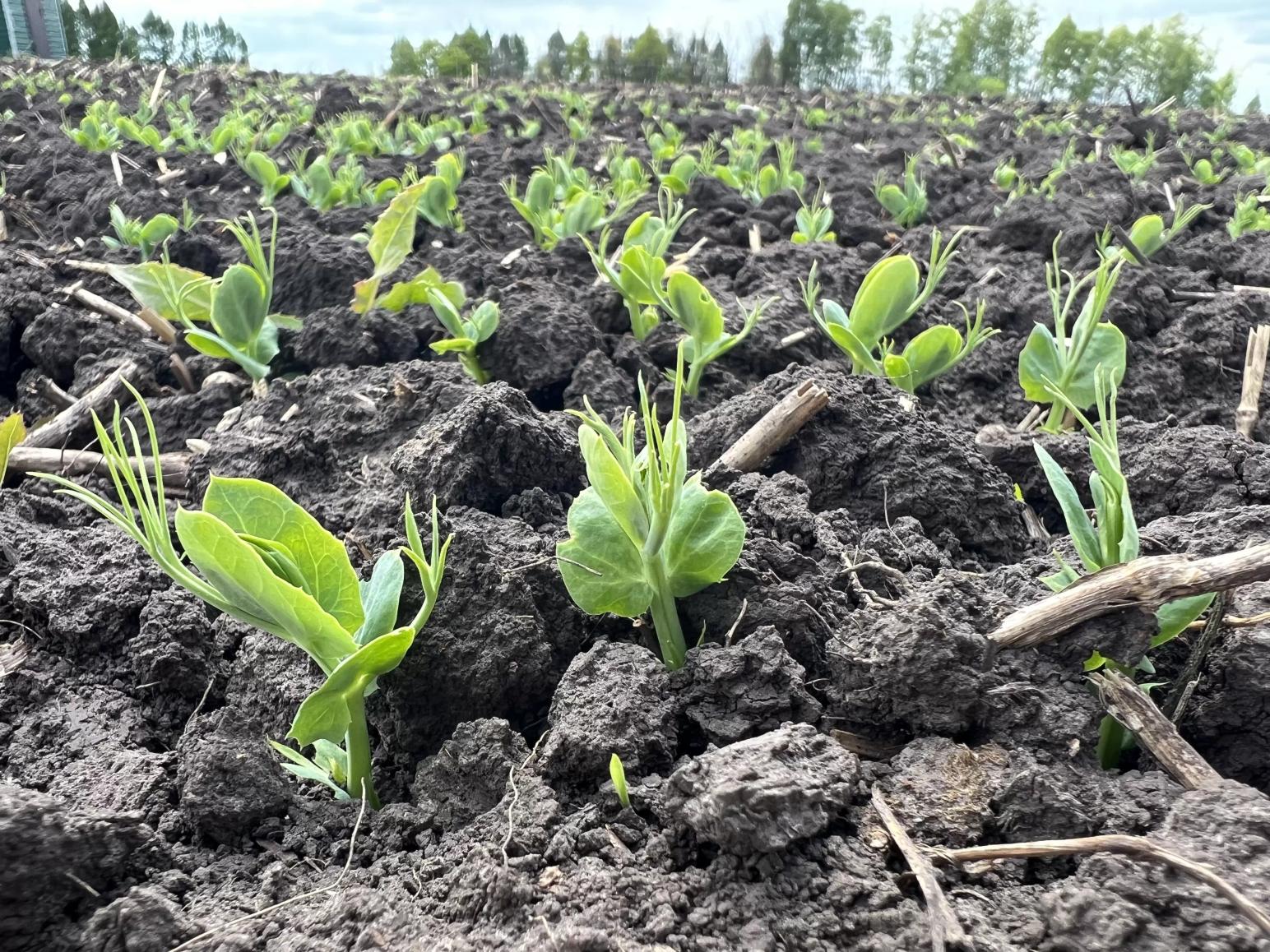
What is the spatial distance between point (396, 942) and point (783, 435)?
39.9 inches

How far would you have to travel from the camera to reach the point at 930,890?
0.81 m

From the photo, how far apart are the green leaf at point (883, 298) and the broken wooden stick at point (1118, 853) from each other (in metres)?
1.32

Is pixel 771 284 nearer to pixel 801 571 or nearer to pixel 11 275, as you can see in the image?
pixel 801 571

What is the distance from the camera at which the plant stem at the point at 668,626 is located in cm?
112

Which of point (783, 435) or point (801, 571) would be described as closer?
point (801, 571)

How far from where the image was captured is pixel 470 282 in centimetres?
281

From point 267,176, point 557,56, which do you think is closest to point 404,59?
point 557,56

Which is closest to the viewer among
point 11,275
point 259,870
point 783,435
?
point 259,870

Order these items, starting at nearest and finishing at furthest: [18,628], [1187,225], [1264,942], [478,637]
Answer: [1264,942], [478,637], [18,628], [1187,225]

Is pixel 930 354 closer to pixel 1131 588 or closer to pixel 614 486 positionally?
pixel 1131 588

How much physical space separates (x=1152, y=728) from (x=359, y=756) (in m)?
0.84

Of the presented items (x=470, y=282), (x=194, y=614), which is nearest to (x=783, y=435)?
(x=194, y=614)

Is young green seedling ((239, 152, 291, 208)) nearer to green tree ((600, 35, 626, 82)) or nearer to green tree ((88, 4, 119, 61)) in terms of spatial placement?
green tree ((88, 4, 119, 61))

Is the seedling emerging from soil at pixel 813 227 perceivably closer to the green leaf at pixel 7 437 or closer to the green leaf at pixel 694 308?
the green leaf at pixel 694 308
